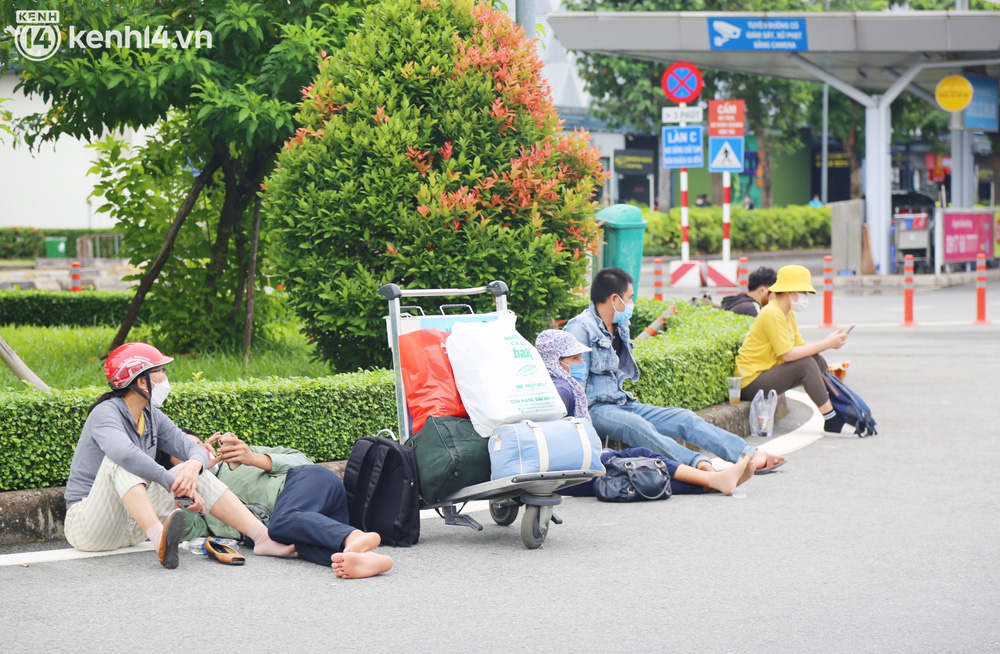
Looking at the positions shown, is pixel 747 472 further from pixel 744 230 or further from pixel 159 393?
pixel 744 230

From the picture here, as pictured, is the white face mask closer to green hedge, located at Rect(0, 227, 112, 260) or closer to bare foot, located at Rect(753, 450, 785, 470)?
bare foot, located at Rect(753, 450, 785, 470)

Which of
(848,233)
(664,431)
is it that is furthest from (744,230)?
(664,431)

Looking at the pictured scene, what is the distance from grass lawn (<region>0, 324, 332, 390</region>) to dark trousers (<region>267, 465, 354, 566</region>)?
1.80 m

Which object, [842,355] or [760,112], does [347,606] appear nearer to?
[842,355]

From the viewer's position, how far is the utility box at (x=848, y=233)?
25578mm

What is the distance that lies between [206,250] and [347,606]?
663 centimetres

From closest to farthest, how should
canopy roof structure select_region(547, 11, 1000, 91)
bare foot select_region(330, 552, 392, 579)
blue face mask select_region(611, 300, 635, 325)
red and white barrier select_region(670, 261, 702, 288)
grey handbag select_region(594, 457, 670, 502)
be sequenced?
bare foot select_region(330, 552, 392, 579) < grey handbag select_region(594, 457, 670, 502) < blue face mask select_region(611, 300, 635, 325) < red and white barrier select_region(670, 261, 702, 288) < canopy roof structure select_region(547, 11, 1000, 91)

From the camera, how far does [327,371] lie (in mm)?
9047

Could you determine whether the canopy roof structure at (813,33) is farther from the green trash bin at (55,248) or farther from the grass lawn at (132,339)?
the green trash bin at (55,248)

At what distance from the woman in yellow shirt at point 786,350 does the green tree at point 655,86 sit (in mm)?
27950

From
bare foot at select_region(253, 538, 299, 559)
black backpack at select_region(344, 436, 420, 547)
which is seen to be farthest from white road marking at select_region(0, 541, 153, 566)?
black backpack at select_region(344, 436, 420, 547)

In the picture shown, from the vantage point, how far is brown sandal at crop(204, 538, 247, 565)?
5.60 metres

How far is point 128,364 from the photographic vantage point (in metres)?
5.73

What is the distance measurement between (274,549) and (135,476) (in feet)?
2.26
